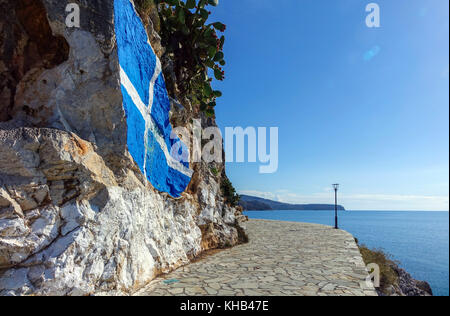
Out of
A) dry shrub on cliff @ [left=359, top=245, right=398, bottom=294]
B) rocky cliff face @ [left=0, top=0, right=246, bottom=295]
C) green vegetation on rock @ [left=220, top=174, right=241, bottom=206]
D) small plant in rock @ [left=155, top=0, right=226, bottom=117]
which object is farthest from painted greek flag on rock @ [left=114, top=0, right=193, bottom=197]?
dry shrub on cliff @ [left=359, top=245, right=398, bottom=294]

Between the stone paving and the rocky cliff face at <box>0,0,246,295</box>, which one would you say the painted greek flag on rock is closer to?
the rocky cliff face at <box>0,0,246,295</box>

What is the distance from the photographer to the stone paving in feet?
14.9

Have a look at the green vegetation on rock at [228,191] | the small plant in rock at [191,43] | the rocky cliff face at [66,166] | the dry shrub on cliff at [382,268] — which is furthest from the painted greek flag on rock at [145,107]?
the dry shrub on cliff at [382,268]

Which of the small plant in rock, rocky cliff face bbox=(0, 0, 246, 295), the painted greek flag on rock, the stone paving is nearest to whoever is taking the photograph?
rocky cliff face bbox=(0, 0, 246, 295)

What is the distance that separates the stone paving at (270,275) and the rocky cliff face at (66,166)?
31.2 inches

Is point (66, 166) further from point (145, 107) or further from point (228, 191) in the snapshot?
point (228, 191)

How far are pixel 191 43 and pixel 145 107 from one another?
12.0 ft

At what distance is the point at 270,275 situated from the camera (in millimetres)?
5625

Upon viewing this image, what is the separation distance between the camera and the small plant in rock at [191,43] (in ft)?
25.0


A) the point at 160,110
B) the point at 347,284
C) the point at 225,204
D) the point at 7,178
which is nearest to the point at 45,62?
the point at 7,178

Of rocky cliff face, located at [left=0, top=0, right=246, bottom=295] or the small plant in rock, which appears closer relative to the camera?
rocky cliff face, located at [left=0, top=0, right=246, bottom=295]

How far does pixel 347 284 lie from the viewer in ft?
16.5

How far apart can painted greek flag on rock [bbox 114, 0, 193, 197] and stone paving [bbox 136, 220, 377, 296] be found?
226 cm
